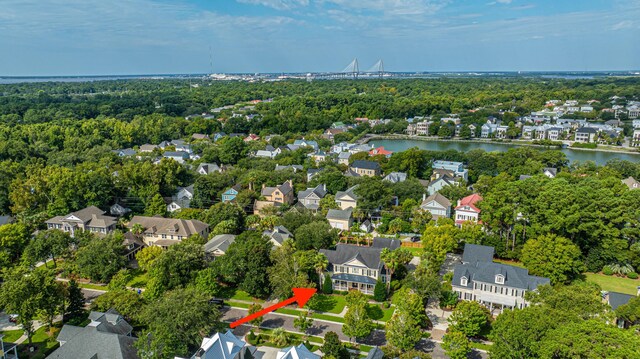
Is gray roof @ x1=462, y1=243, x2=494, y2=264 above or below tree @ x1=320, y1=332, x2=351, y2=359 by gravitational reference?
above

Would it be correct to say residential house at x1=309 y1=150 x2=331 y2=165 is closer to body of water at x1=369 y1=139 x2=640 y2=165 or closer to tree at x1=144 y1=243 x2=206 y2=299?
body of water at x1=369 y1=139 x2=640 y2=165

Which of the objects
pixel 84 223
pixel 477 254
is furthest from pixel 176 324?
pixel 84 223

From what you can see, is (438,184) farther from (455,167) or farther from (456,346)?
(456,346)

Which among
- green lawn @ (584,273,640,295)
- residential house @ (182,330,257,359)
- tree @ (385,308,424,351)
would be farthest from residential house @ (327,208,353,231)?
residential house @ (182,330,257,359)

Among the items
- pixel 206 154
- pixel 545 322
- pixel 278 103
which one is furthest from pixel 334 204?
pixel 278 103

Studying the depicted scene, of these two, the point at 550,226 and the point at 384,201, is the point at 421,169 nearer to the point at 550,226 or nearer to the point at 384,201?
the point at 384,201

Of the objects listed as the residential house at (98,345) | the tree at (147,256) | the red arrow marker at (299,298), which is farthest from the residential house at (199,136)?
the residential house at (98,345)
